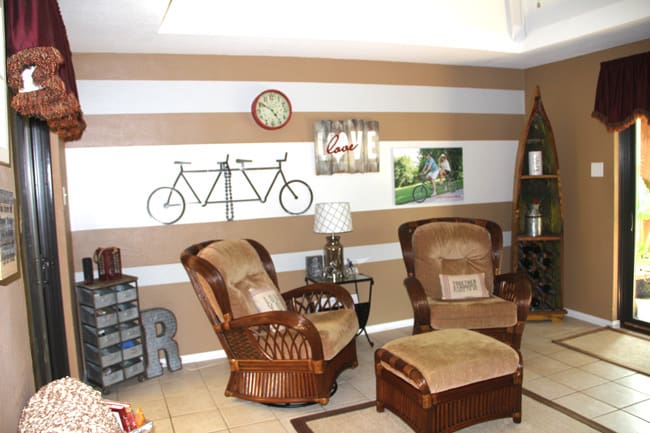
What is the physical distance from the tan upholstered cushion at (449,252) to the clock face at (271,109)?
4.78 feet

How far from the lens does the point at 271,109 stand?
4.23 meters

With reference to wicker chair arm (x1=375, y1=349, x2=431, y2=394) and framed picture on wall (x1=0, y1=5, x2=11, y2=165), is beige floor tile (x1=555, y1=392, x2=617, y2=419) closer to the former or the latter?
wicker chair arm (x1=375, y1=349, x2=431, y2=394)

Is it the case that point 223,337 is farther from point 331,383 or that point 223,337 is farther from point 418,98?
point 418,98

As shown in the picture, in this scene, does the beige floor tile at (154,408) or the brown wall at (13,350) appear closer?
the brown wall at (13,350)

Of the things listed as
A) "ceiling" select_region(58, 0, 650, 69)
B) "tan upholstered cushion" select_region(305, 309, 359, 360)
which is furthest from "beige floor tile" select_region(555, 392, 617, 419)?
"ceiling" select_region(58, 0, 650, 69)

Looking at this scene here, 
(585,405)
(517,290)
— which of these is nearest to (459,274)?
(517,290)

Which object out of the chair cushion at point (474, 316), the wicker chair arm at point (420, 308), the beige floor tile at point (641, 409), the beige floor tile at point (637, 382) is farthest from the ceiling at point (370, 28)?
the beige floor tile at point (641, 409)

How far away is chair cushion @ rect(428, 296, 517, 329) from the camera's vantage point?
3680 millimetres

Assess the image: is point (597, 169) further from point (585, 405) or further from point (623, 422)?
point (623, 422)

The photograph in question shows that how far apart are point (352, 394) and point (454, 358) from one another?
945mm

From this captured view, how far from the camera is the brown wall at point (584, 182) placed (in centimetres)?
452

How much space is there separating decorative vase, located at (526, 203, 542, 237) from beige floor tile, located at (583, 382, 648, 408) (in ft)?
5.53

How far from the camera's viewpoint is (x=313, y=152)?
14.6 ft

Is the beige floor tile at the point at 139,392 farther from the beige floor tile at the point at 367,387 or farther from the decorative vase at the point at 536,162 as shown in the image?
the decorative vase at the point at 536,162
